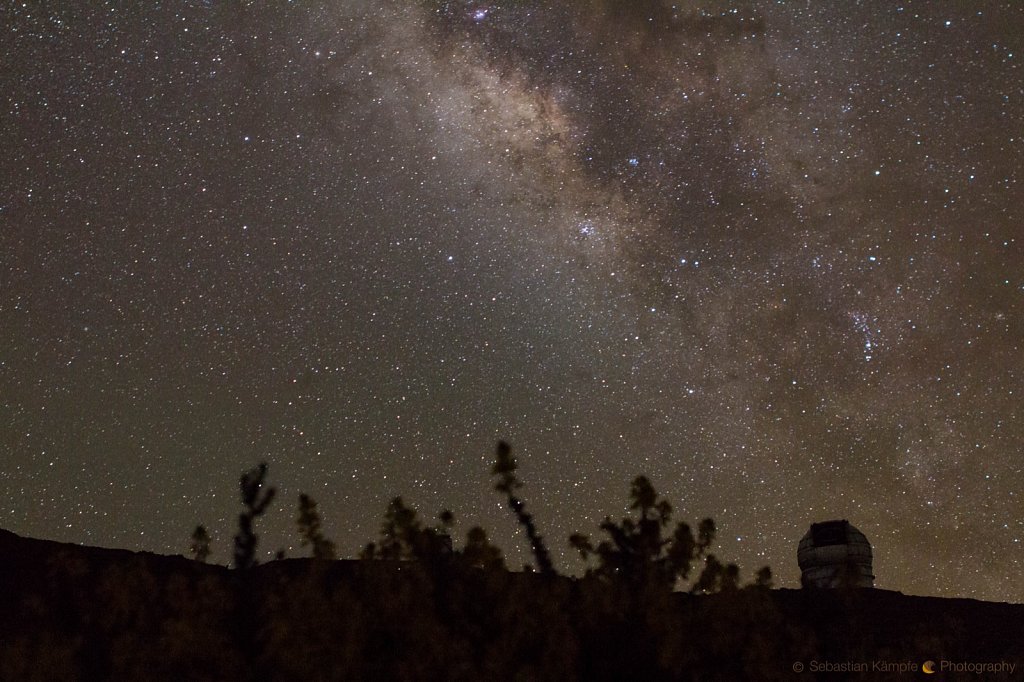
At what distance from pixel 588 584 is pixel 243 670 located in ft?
19.1

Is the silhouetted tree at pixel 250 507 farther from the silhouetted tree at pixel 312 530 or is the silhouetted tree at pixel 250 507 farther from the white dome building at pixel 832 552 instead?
the white dome building at pixel 832 552

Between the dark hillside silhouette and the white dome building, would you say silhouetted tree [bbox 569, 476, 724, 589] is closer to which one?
the dark hillside silhouette

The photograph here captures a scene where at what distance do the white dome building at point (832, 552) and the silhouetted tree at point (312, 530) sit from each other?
1334 cm

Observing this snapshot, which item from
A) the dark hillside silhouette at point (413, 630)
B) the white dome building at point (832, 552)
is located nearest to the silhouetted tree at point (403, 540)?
the dark hillside silhouette at point (413, 630)

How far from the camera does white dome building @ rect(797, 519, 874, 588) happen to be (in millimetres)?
23875

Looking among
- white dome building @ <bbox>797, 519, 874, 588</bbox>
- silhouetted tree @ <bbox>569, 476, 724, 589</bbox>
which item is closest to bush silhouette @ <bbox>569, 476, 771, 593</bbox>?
silhouetted tree @ <bbox>569, 476, 724, 589</bbox>

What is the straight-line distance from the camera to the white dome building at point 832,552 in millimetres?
23875

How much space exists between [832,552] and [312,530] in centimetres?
1436

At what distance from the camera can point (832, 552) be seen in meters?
24.1

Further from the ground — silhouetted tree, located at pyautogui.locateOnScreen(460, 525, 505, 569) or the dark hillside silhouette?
silhouetted tree, located at pyautogui.locateOnScreen(460, 525, 505, 569)

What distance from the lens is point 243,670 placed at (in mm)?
13055

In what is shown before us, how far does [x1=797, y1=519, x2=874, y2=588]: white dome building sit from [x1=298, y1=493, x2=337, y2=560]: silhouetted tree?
43.8ft

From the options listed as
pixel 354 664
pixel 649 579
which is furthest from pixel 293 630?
pixel 649 579

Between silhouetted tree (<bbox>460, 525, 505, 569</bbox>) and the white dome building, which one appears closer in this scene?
silhouetted tree (<bbox>460, 525, 505, 569</bbox>)
